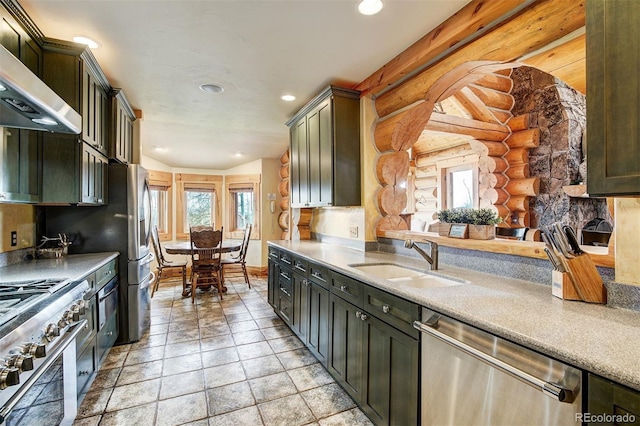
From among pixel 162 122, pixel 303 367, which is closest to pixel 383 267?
pixel 303 367

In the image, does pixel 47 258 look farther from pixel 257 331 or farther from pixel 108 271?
pixel 257 331

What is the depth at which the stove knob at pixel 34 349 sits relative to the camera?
3.83ft

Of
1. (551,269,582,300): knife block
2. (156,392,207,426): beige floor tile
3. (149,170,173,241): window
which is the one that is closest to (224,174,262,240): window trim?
(149,170,173,241): window

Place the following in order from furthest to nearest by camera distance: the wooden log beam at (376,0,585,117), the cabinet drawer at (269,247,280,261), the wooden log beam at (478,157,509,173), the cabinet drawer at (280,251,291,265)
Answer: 1. the wooden log beam at (478,157,509,173)
2. the cabinet drawer at (269,247,280,261)
3. the cabinet drawer at (280,251,291,265)
4. the wooden log beam at (376,0,585,117)

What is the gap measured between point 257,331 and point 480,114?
4095 mm

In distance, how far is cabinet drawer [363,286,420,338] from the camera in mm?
1461

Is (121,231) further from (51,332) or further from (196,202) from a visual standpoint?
(196,202)

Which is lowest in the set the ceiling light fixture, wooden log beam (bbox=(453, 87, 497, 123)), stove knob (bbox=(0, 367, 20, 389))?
stove knob (bbox=(0, 367, 20, 389))

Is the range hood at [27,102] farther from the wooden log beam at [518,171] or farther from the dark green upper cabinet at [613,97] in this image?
the wooden log beam at [518,171]

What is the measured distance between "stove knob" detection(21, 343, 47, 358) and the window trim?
16.6ft

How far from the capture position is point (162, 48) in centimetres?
228

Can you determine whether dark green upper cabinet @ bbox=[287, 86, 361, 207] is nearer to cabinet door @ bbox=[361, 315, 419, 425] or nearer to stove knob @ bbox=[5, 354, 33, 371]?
cabinet door @ bbox=[361, 315, 419, 425]

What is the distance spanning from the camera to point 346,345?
2061mm

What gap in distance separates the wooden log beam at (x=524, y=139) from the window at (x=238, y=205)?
4.76 metres
